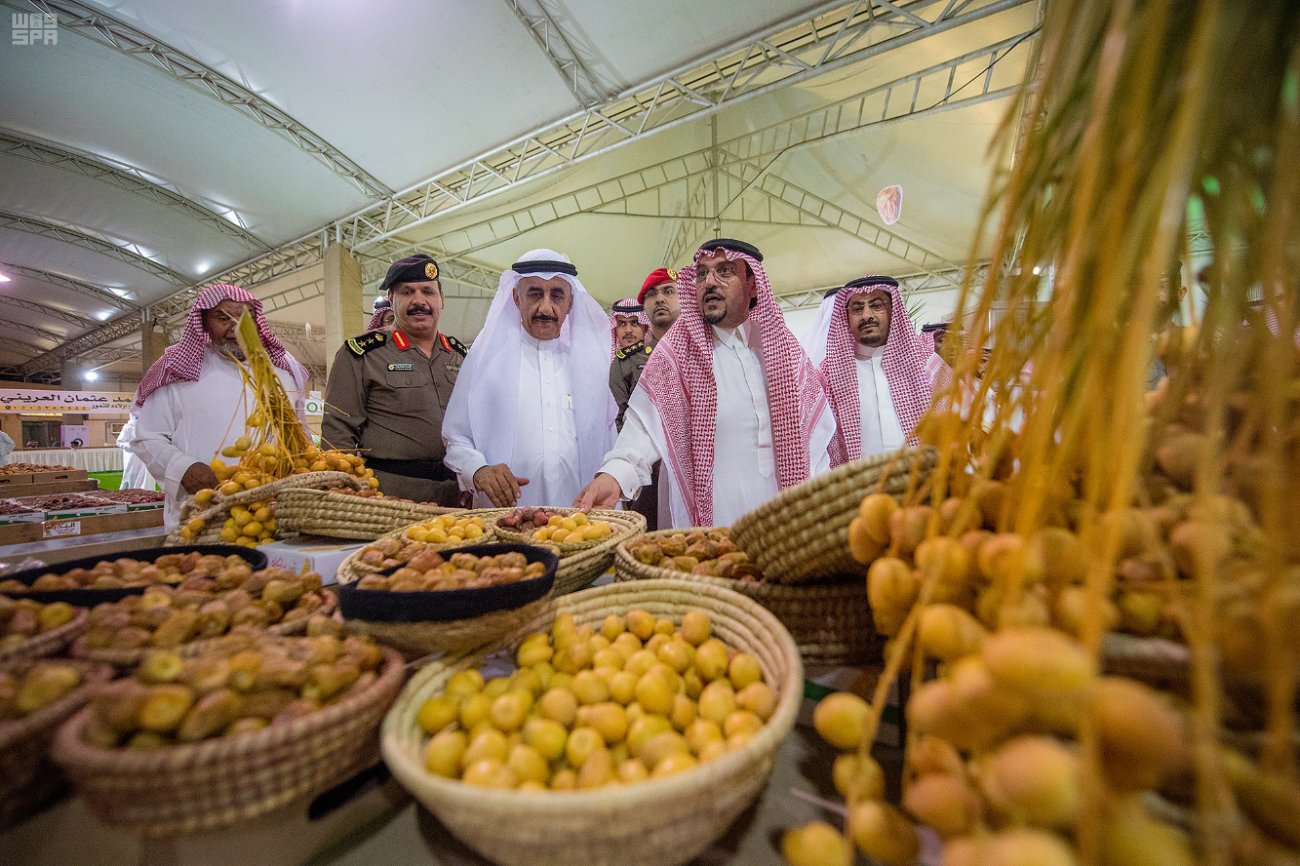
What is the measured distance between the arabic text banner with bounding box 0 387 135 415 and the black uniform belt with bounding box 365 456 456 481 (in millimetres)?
6670

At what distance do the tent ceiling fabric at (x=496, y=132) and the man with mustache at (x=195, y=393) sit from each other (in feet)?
12.7

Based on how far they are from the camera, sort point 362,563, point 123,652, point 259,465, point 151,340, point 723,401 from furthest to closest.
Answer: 1. point 151,340
2. point 723,401
3. point 259,465
4. point 362,563
5. point 123,652

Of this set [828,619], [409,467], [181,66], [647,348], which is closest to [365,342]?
[409,467]

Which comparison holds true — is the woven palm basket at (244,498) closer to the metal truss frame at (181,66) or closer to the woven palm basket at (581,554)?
the woven palm basket at (581,554)

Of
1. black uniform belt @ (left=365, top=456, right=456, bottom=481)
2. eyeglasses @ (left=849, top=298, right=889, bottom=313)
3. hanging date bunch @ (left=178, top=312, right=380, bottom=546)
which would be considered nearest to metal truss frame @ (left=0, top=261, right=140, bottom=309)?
black uniform belt @ (left=365, top=456, right=456, bottom=481)

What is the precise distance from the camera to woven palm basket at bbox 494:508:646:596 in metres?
1.32

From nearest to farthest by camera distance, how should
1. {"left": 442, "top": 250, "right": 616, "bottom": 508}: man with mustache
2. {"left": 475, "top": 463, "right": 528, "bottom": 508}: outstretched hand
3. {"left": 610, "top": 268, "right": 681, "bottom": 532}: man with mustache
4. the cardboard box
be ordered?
the cardboard box → {"left": 475, "top": 463, "right": 528, "bottom": 508}: outstretched hand → {"left": 442, "top": 250, "right": 616, "bottom": 508}: man with mustache → {"left": 610, "top": 268, "right": 681, "bottom": 532}: man with mustache

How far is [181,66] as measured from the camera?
591 cm

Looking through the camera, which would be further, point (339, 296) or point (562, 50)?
point (339, 296)

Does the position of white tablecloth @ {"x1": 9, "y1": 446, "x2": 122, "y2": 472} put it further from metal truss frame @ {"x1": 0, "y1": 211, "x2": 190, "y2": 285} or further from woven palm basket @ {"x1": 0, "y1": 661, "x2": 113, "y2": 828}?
woven palm basket @ {"x1": 0, "y1": 661, "x2": 113, "y2": 828}

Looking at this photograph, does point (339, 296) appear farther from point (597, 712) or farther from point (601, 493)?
point (597, 712)

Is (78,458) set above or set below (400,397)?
below

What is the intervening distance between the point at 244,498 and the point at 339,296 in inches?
370

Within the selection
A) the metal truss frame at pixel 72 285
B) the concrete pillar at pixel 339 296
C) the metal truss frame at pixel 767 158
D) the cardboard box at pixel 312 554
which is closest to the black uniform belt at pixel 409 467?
the cardboard box at pixel 312 554
